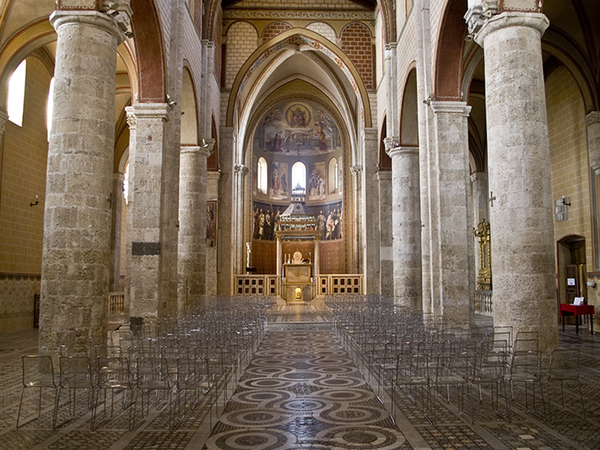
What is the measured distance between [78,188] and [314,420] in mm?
4648

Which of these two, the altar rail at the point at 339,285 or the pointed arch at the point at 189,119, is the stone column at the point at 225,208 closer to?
the altar rail at the point at 339,285

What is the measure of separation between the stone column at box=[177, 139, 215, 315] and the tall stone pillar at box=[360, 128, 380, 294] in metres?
8.42

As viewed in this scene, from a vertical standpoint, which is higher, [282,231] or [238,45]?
[238,45]

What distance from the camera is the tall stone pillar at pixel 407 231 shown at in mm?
16188

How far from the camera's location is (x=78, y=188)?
724cm

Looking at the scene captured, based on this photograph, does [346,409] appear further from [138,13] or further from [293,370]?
[138,13]

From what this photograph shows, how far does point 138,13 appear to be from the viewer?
1125 centimetres

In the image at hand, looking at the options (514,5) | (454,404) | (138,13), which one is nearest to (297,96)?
(138,13)

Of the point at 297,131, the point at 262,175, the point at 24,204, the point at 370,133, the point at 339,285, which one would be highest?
the point at 297,131

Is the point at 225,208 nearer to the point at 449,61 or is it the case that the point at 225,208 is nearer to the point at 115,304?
the point at 115,304

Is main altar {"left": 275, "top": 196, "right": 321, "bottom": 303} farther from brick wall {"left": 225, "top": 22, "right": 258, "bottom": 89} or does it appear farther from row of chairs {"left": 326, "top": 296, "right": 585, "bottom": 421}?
row of chairs {"left": 326, "top": 296, "right": 585, "bottom": 421}

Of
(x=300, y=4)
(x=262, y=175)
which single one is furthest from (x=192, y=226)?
(x=262, y=175)

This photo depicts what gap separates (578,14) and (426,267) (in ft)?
27.4

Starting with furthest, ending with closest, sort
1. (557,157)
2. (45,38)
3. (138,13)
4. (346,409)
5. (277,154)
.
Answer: (277,154), (557,157), (45,38), (138,13), (346,409)
